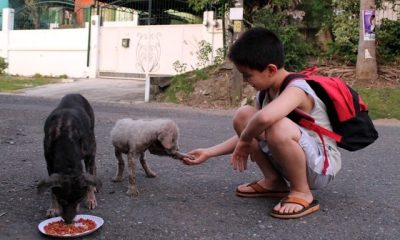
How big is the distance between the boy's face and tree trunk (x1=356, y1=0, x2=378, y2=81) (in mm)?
9795

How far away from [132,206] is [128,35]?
17.4m

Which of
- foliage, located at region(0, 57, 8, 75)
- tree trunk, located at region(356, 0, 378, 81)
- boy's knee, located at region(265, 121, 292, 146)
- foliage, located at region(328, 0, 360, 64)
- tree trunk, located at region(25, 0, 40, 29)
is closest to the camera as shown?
boy's knee, located at region(265, 121, 292, 146)

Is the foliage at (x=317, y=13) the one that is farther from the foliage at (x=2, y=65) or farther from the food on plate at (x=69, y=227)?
the foliage at (x=2, y=65)

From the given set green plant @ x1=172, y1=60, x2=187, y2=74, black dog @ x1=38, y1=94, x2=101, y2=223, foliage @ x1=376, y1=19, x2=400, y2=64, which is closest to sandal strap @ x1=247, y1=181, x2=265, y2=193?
black dog @ x1=38, y1=94, x2=101, y2=223

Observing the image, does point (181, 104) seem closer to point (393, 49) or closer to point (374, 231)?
point (393, 49)

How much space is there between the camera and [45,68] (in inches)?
938

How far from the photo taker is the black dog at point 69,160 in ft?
11.1

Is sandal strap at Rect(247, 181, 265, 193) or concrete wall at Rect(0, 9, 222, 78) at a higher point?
concrete wall at Rect(0, 9, 222, 78)

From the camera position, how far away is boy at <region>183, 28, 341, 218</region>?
Answer: 3531 mm

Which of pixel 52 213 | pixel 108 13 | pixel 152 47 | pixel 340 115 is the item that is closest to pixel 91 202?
pixel 52 213

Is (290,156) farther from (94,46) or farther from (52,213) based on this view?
(94,46)

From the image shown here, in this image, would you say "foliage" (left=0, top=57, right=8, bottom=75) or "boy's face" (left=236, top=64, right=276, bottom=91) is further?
"foliage" (left=0, top=57, right=8, bottom=75)

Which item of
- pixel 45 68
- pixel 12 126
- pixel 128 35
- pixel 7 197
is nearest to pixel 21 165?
pixel 7 197

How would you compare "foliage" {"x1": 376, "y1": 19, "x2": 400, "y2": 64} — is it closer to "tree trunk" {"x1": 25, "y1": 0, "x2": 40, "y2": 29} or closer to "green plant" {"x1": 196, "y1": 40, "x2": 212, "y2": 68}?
"green plant" {"x1": 196, "y1": 40, "x2": 212, "y2": 68}
